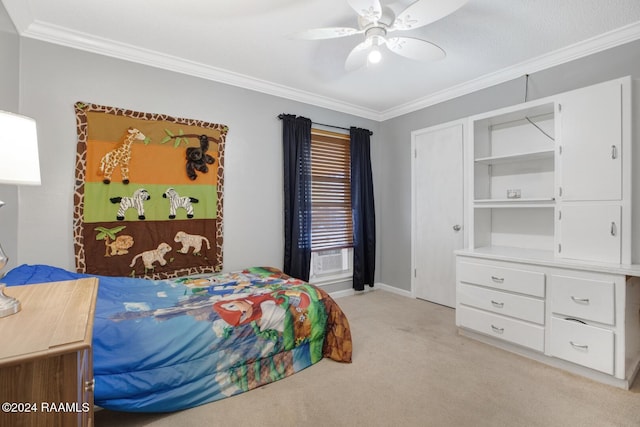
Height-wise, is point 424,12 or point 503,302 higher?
point 424,12

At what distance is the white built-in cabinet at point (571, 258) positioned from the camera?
2025 mm

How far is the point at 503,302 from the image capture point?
2.48 metres

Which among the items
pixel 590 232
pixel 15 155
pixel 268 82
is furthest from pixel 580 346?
pixel 268 82

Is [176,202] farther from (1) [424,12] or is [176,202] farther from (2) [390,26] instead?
(1) [424,12]

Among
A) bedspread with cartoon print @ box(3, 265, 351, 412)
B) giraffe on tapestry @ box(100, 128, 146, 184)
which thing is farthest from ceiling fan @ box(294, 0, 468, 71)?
bedspread with cartoon print @ box(3, 265, 351, 412)

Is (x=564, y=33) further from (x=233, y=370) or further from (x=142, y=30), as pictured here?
(x=233, y=370)

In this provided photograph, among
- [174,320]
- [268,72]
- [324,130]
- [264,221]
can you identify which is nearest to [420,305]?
[264,221]

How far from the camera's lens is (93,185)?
246 centimetres

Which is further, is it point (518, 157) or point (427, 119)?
point (427, 119)

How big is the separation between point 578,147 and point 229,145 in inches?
119

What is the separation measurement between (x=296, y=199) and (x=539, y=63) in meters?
2.68

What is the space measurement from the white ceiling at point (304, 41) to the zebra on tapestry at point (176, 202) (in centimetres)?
116

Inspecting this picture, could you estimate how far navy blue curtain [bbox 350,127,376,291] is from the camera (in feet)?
13.3

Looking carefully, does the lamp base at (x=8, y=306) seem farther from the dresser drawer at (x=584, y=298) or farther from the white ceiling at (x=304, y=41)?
the dresser drawer at (x=584, y=298)
